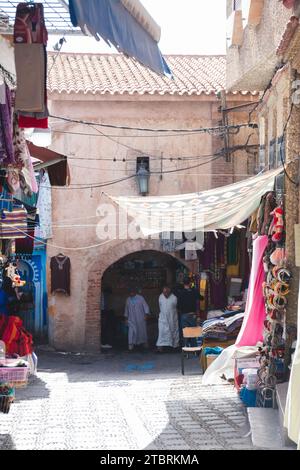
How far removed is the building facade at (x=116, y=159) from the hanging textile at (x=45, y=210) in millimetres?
296

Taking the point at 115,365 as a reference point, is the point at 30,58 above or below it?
above

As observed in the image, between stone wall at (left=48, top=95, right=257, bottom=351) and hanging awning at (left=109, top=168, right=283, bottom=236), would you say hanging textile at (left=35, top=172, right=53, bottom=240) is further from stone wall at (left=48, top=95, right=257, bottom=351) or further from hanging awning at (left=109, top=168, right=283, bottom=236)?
hanging awning at (left=109, top=168, right=283, bottom=236)

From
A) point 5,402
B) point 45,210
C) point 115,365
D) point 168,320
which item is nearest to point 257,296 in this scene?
point 5,402

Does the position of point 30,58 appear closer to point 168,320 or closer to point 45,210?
point 45,210

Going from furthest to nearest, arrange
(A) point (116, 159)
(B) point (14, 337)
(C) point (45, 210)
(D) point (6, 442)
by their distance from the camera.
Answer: (A) point (116, 159) → (C) point (45, 210) → (B) point (14, 337) → (D) point (6, 442)

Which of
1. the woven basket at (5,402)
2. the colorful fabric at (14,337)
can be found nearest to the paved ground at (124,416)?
the woven basket at (5,402)

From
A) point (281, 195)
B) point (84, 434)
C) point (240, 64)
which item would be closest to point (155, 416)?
point (84, 434)

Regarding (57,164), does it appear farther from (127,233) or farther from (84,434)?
(127,233)

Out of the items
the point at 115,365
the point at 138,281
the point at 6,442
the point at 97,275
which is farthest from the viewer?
the point at 138,281

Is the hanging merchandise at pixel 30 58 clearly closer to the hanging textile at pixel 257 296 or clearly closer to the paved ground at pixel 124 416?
the paved ground at pixel 124 416

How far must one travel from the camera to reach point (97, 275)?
19.7m

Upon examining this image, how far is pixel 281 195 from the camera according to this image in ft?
34.7

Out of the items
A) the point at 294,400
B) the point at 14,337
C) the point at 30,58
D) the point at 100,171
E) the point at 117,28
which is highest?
the point at 117,28

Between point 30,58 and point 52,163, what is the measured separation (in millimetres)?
3227
